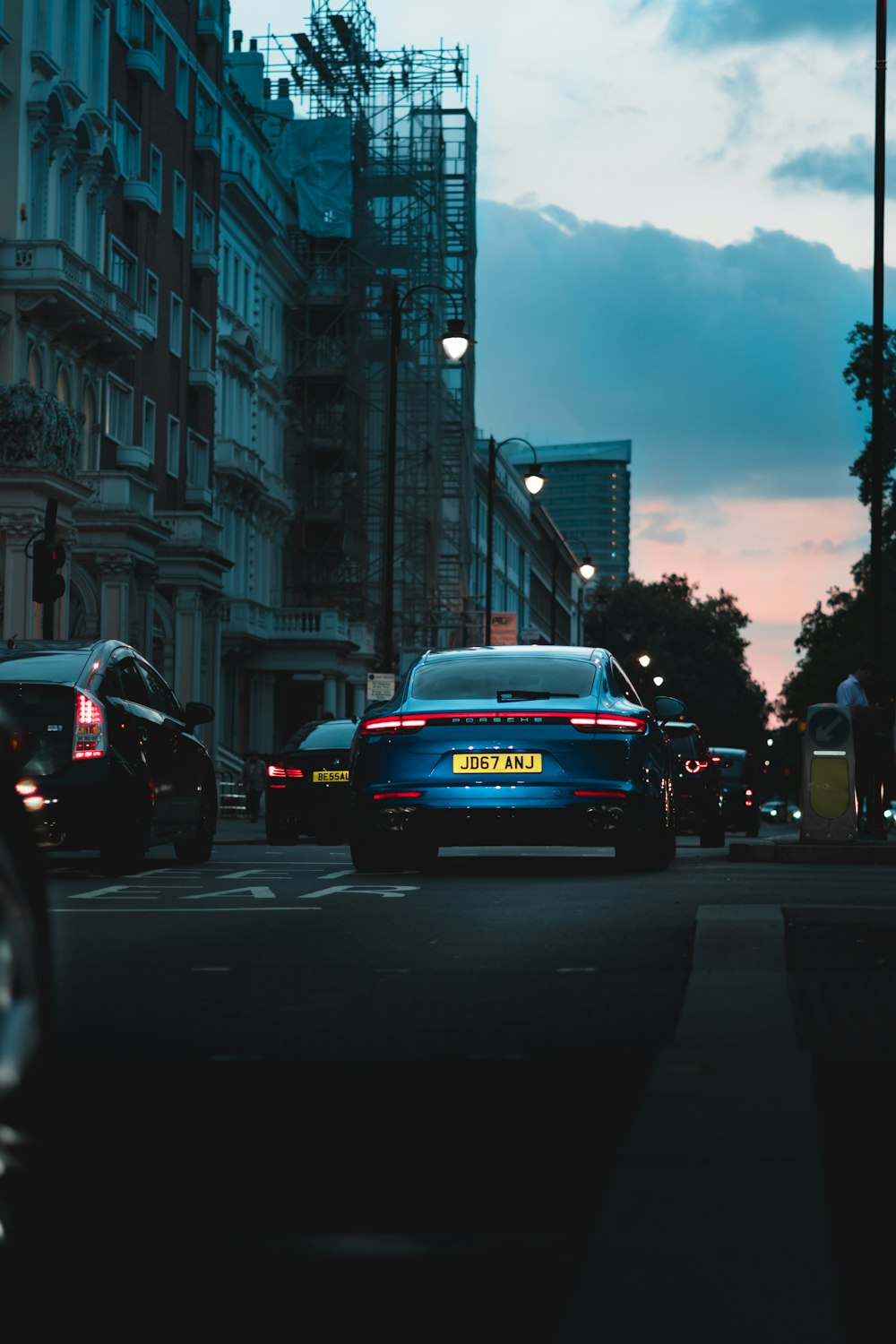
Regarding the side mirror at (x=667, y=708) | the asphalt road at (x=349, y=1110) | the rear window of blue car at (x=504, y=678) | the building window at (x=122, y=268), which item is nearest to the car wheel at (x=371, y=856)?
the rear window of blue car at (x=504, y=678)

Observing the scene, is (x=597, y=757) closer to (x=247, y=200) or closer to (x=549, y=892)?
(x=549, y=892)

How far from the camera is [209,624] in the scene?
5278cm

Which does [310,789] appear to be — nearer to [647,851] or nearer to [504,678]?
[504,678]

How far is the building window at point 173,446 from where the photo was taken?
5262cm

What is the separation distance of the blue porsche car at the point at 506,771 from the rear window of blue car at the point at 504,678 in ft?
0.08

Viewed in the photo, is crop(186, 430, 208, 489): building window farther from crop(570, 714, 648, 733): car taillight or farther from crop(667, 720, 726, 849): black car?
crop(570, 714, 648, 733): car taillight

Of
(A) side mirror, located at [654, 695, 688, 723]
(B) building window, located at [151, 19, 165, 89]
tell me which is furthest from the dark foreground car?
(B) building window, located at [151, 19, 165, 89]

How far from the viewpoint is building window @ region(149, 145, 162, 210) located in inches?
1972

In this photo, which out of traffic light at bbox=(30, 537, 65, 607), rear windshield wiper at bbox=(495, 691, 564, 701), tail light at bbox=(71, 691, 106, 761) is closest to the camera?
rear windshield wiper at bbox=(495, 691, 564, 701)

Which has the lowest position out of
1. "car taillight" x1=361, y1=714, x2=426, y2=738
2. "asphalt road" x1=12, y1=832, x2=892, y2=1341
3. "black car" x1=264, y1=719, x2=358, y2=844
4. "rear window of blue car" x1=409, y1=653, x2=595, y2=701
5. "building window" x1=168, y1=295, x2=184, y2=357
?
"asphalt road" x1=12, y1=832, x2=892, y2=1341

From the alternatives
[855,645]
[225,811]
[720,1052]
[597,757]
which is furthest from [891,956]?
[855,645]

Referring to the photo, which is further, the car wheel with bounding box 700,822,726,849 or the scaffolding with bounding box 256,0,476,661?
the scaffolding with bounding box 256,0,476,661

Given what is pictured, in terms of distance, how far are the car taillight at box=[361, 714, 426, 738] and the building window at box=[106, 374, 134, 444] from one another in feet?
107

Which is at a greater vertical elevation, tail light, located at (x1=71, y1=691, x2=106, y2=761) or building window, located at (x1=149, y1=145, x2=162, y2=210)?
building window, located at (x1=149, y1=145, x2=162, y2=210)
